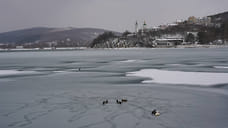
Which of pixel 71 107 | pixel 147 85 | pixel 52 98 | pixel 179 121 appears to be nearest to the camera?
pixel 179 121

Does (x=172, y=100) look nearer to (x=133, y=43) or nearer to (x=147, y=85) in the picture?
(x=147, y=85)

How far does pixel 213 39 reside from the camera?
141m

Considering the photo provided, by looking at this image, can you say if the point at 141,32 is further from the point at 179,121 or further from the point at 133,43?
the point at 179,121

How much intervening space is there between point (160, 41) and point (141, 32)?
95.9ft

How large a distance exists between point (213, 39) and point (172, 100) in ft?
469

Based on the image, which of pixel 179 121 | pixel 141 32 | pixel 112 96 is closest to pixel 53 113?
pixel 112 96

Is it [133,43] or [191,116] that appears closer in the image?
[191,116]

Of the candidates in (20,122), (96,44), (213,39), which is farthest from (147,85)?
(96,44)

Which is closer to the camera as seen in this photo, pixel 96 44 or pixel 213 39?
pixel 213 39

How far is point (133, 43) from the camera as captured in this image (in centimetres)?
14212

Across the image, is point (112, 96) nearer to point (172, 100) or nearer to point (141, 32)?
point (172, 100)

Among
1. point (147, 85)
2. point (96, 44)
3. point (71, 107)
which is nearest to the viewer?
point (71, 107)

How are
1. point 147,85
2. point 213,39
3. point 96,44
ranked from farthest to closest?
point 96,44, point 213,39, point 147,85

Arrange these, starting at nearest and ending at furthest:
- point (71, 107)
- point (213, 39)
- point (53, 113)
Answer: point (53, 113) → point (71, 107) → point (213, 39)
